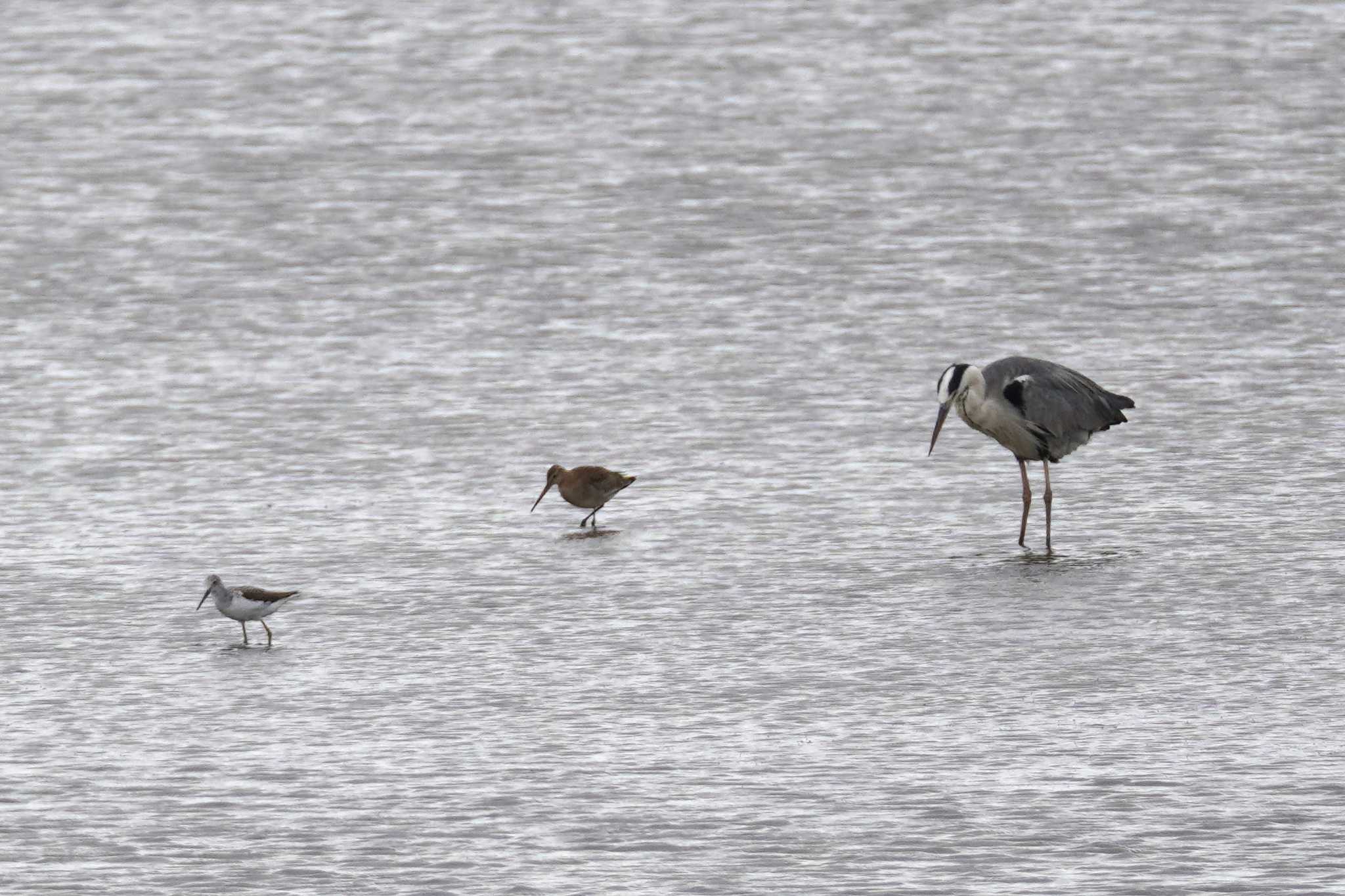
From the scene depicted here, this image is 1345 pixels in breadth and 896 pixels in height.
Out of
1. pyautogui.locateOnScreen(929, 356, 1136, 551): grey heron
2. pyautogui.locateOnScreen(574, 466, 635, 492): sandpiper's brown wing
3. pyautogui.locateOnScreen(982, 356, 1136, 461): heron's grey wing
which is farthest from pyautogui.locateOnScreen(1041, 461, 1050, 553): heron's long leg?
pyautogui.locateOnScreen(574, 466, 635, 492): sandpiper's brown wing

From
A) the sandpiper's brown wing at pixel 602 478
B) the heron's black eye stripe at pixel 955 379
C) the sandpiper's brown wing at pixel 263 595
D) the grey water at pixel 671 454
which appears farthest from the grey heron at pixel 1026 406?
the sandpiper's brown wing at pixel 263 595

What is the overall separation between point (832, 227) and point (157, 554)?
9220mm

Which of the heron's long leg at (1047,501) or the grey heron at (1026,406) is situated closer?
the heron's long leg at (1047,501)

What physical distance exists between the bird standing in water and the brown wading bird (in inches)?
101

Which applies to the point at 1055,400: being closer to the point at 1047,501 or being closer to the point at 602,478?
the point at 1047,501

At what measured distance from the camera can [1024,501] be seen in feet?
44.9

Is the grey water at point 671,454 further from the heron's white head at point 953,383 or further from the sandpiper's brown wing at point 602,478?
the heron's white head at point 953,383

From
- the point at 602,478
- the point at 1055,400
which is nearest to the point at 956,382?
the point at 1055,400

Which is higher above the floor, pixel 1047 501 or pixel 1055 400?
pixel 1055 400

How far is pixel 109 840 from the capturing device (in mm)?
8742

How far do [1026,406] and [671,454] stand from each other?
241 cm

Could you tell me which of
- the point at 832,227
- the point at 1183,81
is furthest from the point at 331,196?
the point at 1183,81

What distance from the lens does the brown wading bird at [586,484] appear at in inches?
541

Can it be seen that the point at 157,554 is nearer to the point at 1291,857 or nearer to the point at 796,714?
the point at 796,714
